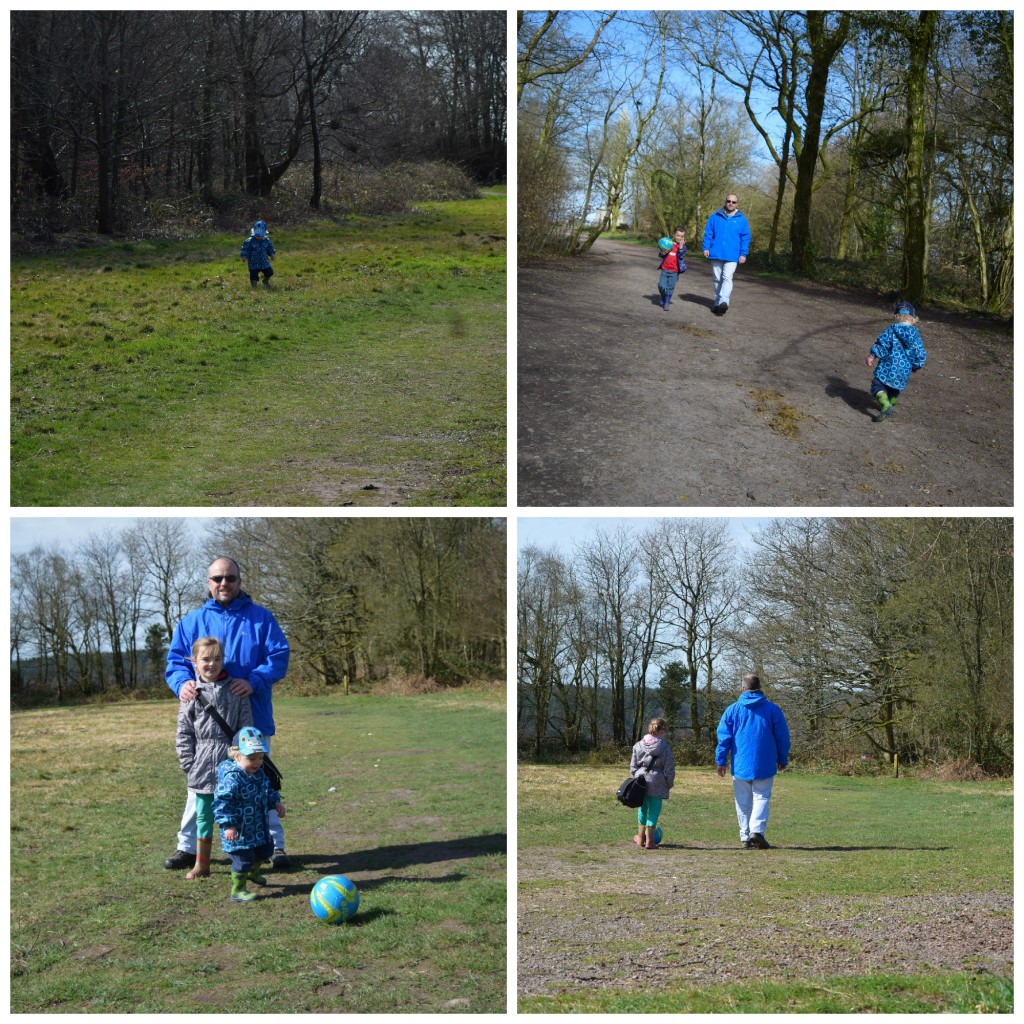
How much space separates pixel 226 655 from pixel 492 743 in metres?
5.01

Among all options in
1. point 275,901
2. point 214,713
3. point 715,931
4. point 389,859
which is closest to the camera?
point 715,931

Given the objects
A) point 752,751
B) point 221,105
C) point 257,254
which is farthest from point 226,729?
point 221,105

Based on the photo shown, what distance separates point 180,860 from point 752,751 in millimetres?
3534

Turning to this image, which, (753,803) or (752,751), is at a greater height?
(752,751)

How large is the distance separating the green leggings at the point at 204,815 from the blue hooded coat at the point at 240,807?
0.54ft

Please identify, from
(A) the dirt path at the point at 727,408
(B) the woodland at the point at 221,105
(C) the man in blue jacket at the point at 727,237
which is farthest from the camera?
(B) the woodland at the point at 221,105

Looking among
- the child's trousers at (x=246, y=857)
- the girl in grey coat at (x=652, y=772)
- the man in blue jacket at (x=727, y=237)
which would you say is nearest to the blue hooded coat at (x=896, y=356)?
the man in blue jacket at (x=727, y=237)

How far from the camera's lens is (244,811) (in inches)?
196

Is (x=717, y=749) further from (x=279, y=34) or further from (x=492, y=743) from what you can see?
(x=279, y=34)

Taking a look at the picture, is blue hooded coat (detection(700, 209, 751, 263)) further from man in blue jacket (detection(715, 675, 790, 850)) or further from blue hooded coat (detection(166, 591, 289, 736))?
blue hooded coat (detection(166, 591, 289, 736))

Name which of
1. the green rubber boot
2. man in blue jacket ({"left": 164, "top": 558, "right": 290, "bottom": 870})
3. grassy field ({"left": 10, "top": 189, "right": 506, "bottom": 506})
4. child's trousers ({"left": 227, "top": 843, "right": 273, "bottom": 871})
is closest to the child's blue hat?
man in blue jacket ({"left": 164, "top": 558, "right": 290, "bottom": 870})

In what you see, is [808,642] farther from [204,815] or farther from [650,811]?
[204,815]

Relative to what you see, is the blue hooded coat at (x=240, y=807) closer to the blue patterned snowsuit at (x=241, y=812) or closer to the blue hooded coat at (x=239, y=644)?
the blue patterned snowsuit at (x=241, y=812)

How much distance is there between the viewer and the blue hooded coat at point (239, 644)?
5.34 m
